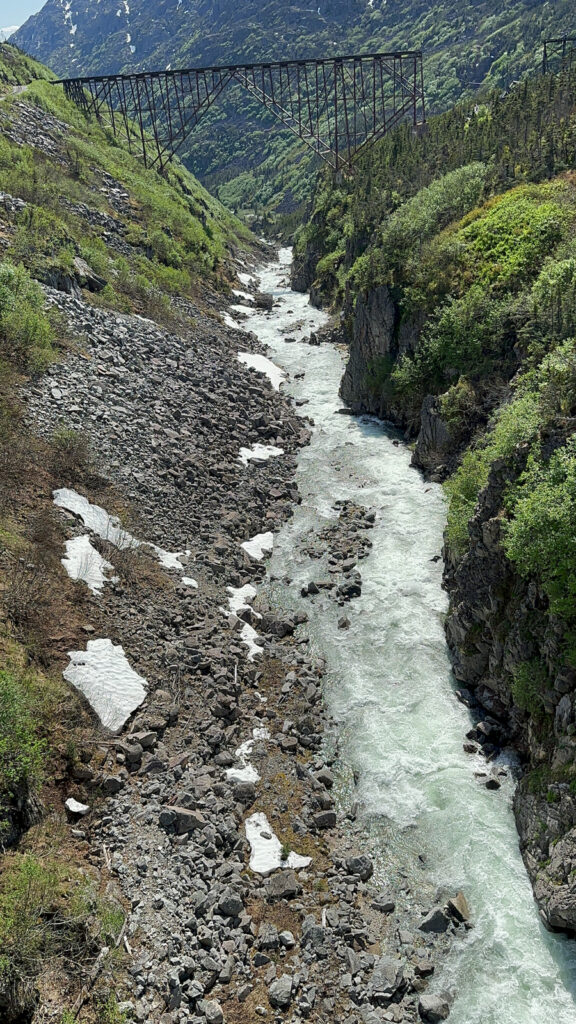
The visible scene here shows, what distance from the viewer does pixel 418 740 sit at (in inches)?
659

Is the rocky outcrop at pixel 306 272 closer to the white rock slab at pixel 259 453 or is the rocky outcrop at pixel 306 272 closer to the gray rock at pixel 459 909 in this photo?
the white rock slab at pixel 259 453

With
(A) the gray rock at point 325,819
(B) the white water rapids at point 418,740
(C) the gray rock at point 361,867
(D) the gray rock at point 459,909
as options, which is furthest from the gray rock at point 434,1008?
(A) the gray rock at point 325,819

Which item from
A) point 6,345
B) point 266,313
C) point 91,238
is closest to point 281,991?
point 6,345

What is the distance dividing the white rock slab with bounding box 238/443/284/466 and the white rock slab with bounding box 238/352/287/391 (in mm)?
9065

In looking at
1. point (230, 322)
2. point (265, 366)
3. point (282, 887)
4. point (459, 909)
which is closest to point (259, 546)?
point (282, 887)

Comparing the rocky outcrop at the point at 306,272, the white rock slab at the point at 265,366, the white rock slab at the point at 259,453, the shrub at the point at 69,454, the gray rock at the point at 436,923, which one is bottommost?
the gray rock at the point at 436,923

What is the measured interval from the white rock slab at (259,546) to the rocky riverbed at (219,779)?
0.10m

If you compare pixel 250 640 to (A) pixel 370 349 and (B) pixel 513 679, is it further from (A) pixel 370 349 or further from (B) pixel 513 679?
(A) pixel 370 349

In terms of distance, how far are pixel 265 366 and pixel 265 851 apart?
3398 centimetres

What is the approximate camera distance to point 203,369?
36438 millimetres

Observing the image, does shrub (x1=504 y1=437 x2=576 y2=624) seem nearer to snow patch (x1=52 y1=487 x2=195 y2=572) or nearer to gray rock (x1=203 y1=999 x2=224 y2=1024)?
gray rock (x1=203 y1=999 x2=224 y2=1024)

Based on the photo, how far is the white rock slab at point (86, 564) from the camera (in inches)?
736

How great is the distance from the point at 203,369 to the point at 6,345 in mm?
12822

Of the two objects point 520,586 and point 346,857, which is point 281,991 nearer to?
point 346,857
